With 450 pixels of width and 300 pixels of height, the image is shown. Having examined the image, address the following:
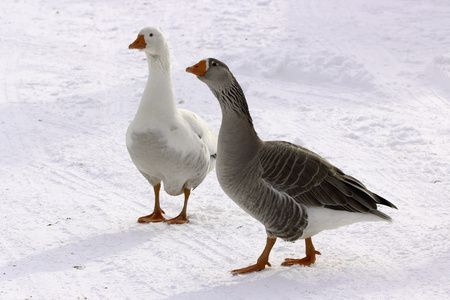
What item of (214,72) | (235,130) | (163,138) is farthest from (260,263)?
(163,138)

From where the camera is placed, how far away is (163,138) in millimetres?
6137

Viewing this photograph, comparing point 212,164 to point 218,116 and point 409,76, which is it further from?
point 409,76

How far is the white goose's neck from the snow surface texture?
3.78ft

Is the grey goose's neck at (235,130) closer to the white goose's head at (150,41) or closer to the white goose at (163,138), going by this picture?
the white goose at (163,138)

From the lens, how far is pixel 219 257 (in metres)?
5.50

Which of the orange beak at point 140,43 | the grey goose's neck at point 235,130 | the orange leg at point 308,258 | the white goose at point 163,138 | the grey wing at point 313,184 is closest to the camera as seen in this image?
the grey wing at point 313,184

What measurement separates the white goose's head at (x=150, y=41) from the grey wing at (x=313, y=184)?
2085 mm

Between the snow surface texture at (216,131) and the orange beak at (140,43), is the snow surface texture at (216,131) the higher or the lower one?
the lower one

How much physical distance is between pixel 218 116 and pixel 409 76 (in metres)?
3.53

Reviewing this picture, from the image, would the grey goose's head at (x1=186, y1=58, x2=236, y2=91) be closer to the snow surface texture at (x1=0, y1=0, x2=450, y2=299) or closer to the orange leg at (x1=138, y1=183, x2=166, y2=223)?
the snow surface texture at (x1=0, y1=0, x2=450, y2=299)

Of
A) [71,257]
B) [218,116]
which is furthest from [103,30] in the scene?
[71,257]

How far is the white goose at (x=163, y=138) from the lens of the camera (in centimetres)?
616

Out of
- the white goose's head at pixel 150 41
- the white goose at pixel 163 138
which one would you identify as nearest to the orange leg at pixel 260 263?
the white goose at pixel 163 138

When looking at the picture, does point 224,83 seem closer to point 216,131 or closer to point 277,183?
point 277,183
